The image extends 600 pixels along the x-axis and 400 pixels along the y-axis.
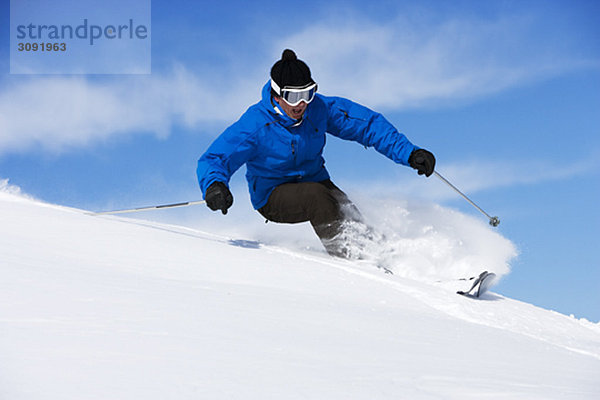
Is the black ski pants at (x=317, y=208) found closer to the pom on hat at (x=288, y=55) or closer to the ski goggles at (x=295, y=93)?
the ski goggles at (x=295, y=93)

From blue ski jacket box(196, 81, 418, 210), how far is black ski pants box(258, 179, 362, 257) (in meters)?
0.14

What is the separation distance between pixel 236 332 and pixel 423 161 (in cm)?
328

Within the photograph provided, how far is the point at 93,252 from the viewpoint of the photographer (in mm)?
3086

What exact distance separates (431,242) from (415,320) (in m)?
2.31

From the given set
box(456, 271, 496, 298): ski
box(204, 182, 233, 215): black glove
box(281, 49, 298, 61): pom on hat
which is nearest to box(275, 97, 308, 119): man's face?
box(281, 49, 298, 61): pom on hat

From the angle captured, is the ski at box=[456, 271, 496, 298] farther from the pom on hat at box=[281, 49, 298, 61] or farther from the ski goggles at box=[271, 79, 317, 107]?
the pom on hat at box=[281, 49, 298, 61]

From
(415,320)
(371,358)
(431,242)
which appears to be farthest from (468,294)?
(371,358)

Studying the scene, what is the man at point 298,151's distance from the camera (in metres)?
4.40

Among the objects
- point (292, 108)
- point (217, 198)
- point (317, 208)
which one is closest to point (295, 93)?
point (292, 108)

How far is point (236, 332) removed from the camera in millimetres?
1878

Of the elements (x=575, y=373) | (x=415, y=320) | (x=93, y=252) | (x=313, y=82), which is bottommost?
(x=575, y=373)

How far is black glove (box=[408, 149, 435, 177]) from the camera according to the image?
4.81 metres

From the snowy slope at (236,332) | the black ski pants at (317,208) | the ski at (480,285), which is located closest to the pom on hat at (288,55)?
the black ski pants at (317,208)

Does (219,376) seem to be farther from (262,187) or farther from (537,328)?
(262,187)
